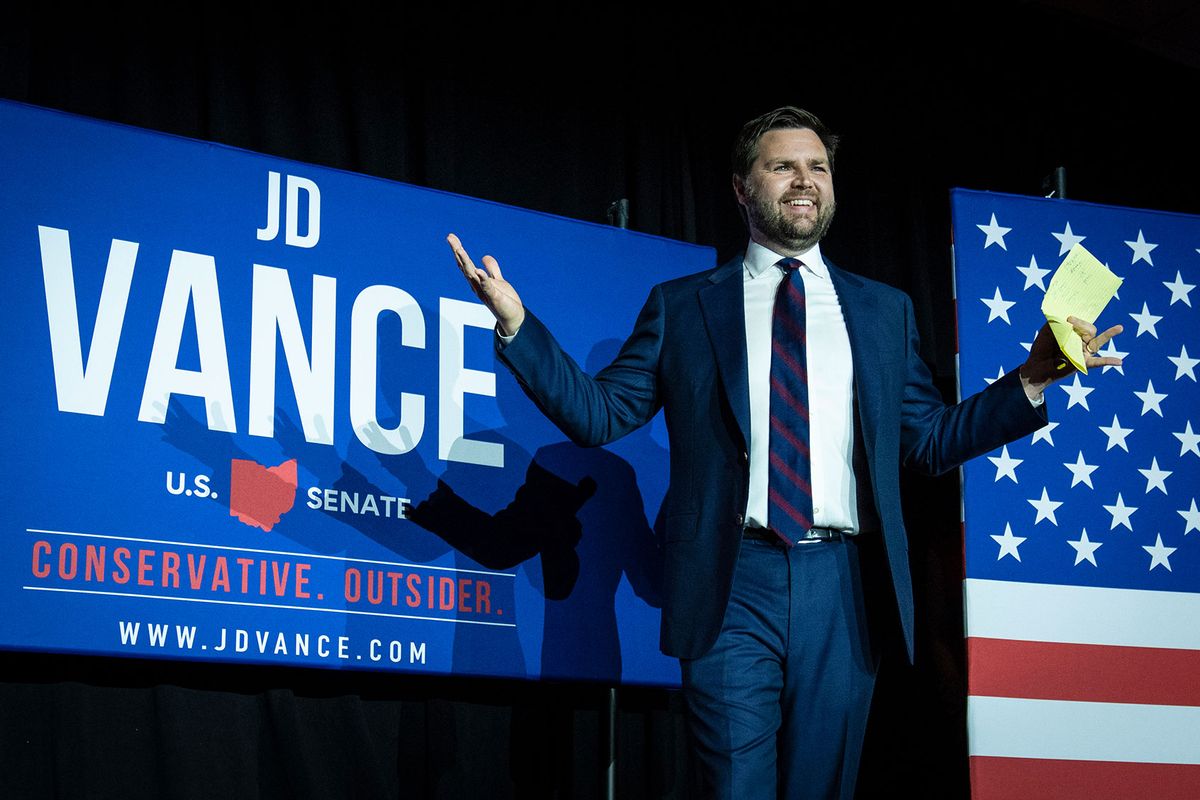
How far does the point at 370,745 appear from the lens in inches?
122

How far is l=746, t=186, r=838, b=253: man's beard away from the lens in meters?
2.63

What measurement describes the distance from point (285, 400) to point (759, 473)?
105 cm

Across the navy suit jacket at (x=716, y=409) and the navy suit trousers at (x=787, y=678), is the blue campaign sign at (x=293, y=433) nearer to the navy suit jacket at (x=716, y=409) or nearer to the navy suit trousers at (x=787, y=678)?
the navy suit jacket at (x=716, y=409)

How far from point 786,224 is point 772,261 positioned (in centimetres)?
7

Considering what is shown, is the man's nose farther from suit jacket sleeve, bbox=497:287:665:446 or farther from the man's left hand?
the man's left hand

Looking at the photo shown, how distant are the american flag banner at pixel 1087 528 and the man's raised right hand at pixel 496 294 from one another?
138cm

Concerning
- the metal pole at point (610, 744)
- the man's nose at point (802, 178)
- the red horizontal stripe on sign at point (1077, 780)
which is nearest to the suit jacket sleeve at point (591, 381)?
the man's nose at point (802, 178)

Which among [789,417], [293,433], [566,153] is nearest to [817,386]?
[789,417]

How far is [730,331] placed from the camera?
100 inches

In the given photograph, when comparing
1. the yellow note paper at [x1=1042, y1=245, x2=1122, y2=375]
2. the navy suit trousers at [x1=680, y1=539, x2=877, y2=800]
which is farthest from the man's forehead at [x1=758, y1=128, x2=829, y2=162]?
the navy suit trousers at [x1=680, y1=539, x2=877, y2=800]

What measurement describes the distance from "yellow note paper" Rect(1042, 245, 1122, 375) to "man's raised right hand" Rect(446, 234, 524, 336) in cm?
89

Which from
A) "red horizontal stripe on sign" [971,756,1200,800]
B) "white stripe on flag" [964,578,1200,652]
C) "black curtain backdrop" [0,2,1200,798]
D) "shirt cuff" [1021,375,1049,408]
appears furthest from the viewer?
"white stripe on flag" [964,578,1200,652]

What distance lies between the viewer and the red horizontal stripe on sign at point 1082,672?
315cm

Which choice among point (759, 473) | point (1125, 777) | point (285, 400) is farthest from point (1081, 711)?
point (285, 400)
